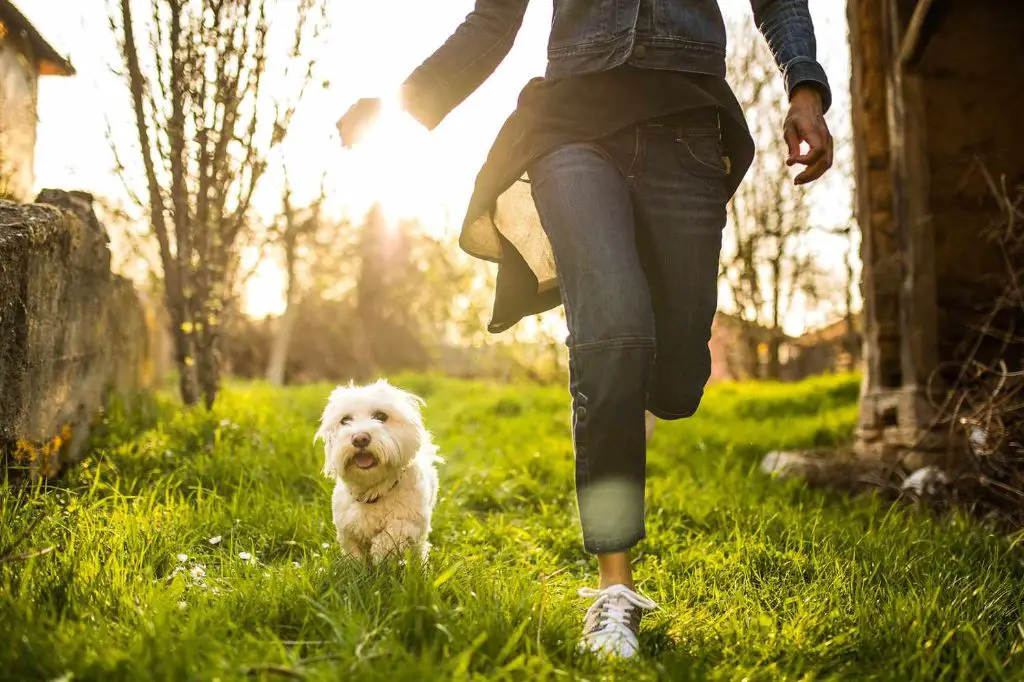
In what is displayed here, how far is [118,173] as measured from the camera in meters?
5.57

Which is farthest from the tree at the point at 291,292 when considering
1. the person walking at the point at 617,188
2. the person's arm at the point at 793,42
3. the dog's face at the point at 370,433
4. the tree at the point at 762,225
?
the person's arm at the point at 793,42

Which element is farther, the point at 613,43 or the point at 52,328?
the point at 52,328

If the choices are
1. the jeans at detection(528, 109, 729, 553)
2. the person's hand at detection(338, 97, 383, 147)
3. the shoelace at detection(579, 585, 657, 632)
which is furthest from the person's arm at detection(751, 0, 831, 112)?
the shoelace at detection(579, 585, 657, 632)

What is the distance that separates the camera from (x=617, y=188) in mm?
2475

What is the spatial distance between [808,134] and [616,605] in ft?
4.84

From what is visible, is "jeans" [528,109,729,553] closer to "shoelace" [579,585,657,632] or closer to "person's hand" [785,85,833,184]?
"shoelace" [579,585,657,632]

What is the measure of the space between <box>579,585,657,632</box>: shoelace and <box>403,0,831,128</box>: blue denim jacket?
5.22ft

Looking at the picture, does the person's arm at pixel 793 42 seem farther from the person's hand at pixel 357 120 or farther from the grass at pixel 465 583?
the grass at pixel 465 583

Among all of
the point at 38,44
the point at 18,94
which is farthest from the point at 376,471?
the point at 38,44

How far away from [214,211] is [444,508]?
10.6ft

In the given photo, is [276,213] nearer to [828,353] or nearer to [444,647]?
[444,647]

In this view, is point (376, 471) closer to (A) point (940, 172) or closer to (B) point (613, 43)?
(B) point (613, 43)

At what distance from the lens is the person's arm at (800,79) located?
2.39m

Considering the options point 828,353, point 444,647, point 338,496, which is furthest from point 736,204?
point 444,647
